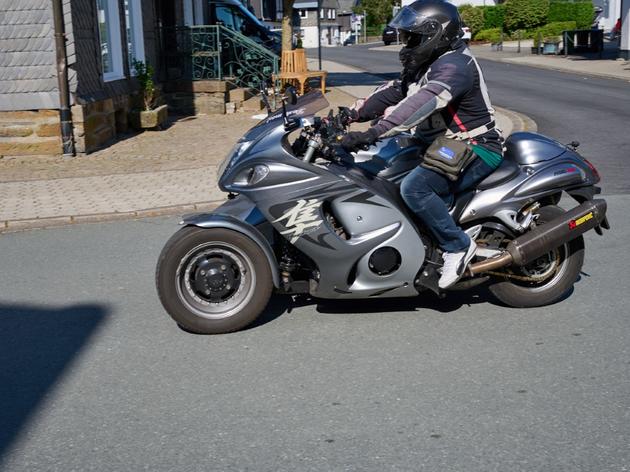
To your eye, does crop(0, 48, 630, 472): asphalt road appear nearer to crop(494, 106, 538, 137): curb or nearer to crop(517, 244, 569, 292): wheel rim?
crop(517, 244, 569, 292): wheel rim

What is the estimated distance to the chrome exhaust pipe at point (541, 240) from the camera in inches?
212

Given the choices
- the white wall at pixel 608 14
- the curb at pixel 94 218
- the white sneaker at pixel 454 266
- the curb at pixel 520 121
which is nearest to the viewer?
the white sneaker at pixel 454 266

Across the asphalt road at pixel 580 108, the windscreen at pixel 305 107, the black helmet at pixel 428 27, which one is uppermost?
the black helmet at pixel 428 27

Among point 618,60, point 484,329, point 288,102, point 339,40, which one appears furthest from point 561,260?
point 339,40

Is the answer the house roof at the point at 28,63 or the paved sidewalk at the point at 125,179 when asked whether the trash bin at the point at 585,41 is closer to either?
the paved sidewalk at the point at 125,179

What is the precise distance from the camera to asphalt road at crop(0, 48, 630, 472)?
12.7ft

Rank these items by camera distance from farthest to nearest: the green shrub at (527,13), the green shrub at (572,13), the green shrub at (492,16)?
the green shrub at (492,16) → the green shrub at (572,13) → the green shrub at (527,13)

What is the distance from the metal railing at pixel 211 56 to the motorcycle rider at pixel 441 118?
43.8ft

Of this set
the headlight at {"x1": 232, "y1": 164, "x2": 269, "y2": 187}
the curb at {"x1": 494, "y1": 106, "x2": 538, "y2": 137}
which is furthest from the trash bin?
the headlight at {"x1": 232, "y1": 164, "x2": 269, "y2": 187}

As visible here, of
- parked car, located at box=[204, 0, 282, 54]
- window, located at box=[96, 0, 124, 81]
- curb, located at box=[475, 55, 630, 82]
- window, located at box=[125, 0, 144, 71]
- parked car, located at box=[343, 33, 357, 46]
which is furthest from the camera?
parked car, located at box=[343, 33, 357, 46]

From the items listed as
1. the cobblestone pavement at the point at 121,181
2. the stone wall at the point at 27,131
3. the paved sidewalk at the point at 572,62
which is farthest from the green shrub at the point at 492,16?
the stone wall at the point at 27,131

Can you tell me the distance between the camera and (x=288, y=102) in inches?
209

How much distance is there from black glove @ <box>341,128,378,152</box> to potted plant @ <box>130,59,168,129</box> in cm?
1082

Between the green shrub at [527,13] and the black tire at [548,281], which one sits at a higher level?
the green shrub at [527,13]
